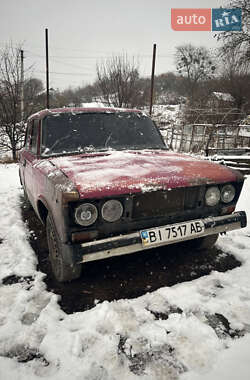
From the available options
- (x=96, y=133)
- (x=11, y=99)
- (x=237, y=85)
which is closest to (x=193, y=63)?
(x=237, y=85)

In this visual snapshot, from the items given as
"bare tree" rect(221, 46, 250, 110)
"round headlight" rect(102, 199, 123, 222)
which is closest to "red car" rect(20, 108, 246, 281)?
"round headlight" rect(102, 199, 123, 222)

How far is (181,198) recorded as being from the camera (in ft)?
7.48

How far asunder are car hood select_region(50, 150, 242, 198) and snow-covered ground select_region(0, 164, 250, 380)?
1.02 meters

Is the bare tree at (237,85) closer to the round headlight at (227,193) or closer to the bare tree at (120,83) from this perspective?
the bare tree at (120,83)

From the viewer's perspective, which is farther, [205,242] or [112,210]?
[205,242]

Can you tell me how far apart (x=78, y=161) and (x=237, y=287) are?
202 centimetres

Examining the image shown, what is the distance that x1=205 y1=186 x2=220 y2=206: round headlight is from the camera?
7.88 feet

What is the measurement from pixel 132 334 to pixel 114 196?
105 cm

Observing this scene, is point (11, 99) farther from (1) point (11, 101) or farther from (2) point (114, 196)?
(2) point (114, 196)

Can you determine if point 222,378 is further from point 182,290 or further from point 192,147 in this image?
point 192,147

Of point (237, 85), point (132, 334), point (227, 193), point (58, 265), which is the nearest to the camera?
point (132, 334)

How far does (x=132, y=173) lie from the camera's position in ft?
7.04

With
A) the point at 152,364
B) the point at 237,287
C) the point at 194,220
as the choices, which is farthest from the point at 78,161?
the point at 237,287

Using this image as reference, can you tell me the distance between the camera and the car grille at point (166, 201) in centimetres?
212
